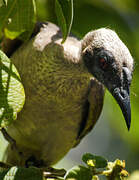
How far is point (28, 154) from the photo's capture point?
412cm

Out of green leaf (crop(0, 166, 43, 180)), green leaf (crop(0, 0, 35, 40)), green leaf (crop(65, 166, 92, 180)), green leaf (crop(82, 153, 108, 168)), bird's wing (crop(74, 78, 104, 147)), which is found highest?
green leaf (crop(0, 0, 35, 40))

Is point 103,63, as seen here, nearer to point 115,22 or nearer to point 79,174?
point 115,22

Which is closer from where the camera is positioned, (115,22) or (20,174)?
(20,174)

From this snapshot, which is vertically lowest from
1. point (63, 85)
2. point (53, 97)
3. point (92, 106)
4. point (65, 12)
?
point (92, 106)

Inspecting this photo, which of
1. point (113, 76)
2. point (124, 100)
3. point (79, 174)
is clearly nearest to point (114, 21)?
point (113, 76)

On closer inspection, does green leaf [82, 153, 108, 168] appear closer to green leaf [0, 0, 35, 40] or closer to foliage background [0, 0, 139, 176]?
green leaf [0, 0, 35, 40]

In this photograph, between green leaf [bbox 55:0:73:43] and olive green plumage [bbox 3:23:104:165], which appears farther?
olive green plumage [bbox 3:23:104:165]

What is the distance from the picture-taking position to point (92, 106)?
3672 mm

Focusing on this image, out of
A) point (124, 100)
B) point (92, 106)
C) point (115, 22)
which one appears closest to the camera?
point (124, 100)

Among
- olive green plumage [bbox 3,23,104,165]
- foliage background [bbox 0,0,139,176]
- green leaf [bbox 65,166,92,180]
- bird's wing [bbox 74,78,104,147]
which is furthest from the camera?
foliage background [bbox 0,0,139,176]

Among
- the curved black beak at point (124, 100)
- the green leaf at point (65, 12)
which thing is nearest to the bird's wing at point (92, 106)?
the curved black beak at point (124, 100)

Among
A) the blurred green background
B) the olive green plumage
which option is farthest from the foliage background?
the olive green plumage

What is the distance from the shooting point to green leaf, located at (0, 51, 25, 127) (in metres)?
1.93

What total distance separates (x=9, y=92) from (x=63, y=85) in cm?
138
